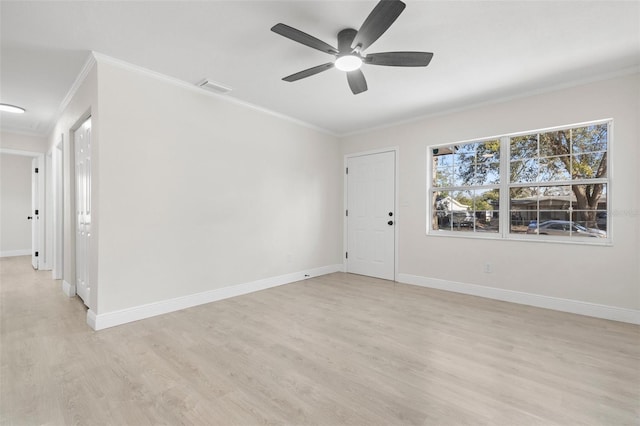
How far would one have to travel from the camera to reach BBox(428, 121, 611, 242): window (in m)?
3.36

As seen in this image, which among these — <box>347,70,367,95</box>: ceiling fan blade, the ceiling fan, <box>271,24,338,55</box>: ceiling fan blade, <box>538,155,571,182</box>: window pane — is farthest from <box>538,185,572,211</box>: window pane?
<box>271,24,338,55</box>: ceiling fan blade

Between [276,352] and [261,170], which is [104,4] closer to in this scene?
[261,170]

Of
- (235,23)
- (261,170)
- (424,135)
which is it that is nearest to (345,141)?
(424,135)

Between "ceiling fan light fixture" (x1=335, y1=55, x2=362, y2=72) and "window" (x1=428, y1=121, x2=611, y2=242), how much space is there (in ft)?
8.40

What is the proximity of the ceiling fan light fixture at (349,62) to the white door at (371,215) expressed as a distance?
8.70ft

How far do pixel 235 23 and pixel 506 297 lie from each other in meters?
4.34

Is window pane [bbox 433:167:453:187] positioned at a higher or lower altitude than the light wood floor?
higher

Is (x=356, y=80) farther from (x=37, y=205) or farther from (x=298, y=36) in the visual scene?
(x=37, y=205)

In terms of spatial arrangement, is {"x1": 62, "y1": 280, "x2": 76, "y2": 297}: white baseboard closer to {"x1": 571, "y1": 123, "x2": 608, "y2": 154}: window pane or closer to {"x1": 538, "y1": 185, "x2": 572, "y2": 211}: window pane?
{"x1": 538, "y1": 185, "x2": 572, "y2": 211}: window pane

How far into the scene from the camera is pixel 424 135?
4.60 m

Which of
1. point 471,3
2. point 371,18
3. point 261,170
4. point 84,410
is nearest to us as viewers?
point 84,410

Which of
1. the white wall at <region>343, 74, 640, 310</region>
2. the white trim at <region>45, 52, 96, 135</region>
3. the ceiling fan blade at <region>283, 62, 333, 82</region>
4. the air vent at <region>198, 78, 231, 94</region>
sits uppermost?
the air vent at <region>198, 78, 231, 94</region>

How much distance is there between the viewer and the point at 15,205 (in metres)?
7.03

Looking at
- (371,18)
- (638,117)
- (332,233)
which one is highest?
(371,18)
